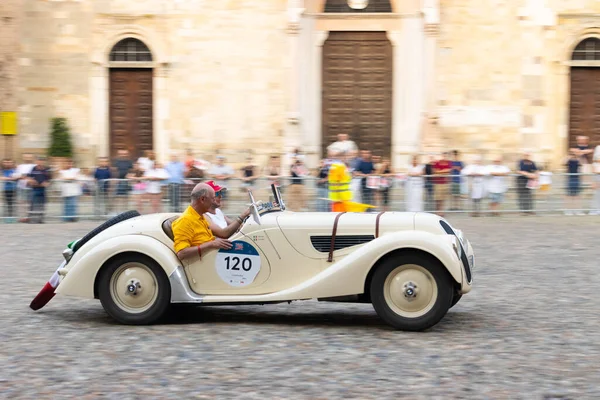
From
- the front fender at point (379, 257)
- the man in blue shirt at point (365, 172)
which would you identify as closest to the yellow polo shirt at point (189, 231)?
the front fender at point (379, 257)

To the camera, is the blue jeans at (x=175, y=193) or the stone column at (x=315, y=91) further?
the stone column at (x=315, y=91)

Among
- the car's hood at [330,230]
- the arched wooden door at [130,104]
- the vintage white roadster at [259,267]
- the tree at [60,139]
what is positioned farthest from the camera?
the arched wooden door at [130,104]

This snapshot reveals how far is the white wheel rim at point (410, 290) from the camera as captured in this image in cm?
779

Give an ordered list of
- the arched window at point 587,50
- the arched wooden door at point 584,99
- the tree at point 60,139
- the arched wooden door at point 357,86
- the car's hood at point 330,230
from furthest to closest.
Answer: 1. the arched wooden door at point 357,86
2. the arched wooden door at point 584,99
3. the arched window at point 587,50
4. the tree at point 60,139
5. the car's hood at point 330,230

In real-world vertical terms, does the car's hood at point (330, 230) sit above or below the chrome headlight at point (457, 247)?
above

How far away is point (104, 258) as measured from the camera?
26.8 feet

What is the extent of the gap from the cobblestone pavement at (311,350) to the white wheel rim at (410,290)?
0.68 feet

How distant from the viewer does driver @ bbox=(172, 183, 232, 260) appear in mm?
8156

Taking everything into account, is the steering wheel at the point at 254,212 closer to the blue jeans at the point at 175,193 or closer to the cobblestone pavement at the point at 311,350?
the cobblestone pavement at the point at 311,350

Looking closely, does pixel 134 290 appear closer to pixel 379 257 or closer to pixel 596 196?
pixel 379 257

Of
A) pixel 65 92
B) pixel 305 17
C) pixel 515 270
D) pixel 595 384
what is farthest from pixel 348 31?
pixel 595 384

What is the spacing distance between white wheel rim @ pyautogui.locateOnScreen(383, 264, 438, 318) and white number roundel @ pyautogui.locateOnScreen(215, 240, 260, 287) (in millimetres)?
1124

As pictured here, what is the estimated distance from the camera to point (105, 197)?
1819 cm

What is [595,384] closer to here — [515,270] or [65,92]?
[515,270]
